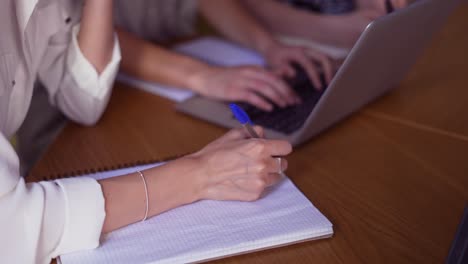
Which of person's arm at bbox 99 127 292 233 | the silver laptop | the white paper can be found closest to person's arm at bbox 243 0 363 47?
the white paper

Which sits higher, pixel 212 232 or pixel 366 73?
pixel 366 73

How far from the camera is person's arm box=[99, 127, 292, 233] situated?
101cm

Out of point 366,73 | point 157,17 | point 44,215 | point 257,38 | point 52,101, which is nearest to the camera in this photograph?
point 44,215

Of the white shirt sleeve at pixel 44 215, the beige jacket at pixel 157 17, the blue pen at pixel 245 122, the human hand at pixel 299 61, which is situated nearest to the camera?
the white shirt sleeve at pixel 44 215

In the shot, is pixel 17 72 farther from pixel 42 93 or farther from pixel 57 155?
pixel 42 93

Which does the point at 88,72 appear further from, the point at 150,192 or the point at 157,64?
the point at 150,192

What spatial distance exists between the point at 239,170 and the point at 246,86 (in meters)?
0.39

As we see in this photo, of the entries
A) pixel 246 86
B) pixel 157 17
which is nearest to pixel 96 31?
pixel 246 86

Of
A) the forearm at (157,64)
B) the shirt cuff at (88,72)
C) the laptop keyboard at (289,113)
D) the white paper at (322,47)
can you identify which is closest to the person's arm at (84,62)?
the shirt cuff at (88,72)

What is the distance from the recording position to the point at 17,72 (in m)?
1.11

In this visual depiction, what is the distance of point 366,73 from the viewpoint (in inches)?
48.7

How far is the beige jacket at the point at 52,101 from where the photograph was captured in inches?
35.0

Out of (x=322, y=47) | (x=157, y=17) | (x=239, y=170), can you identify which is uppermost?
(x=239, y=170)

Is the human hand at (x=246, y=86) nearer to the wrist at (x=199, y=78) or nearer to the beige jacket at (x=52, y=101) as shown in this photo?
the wrist at (x=199, y=78)
